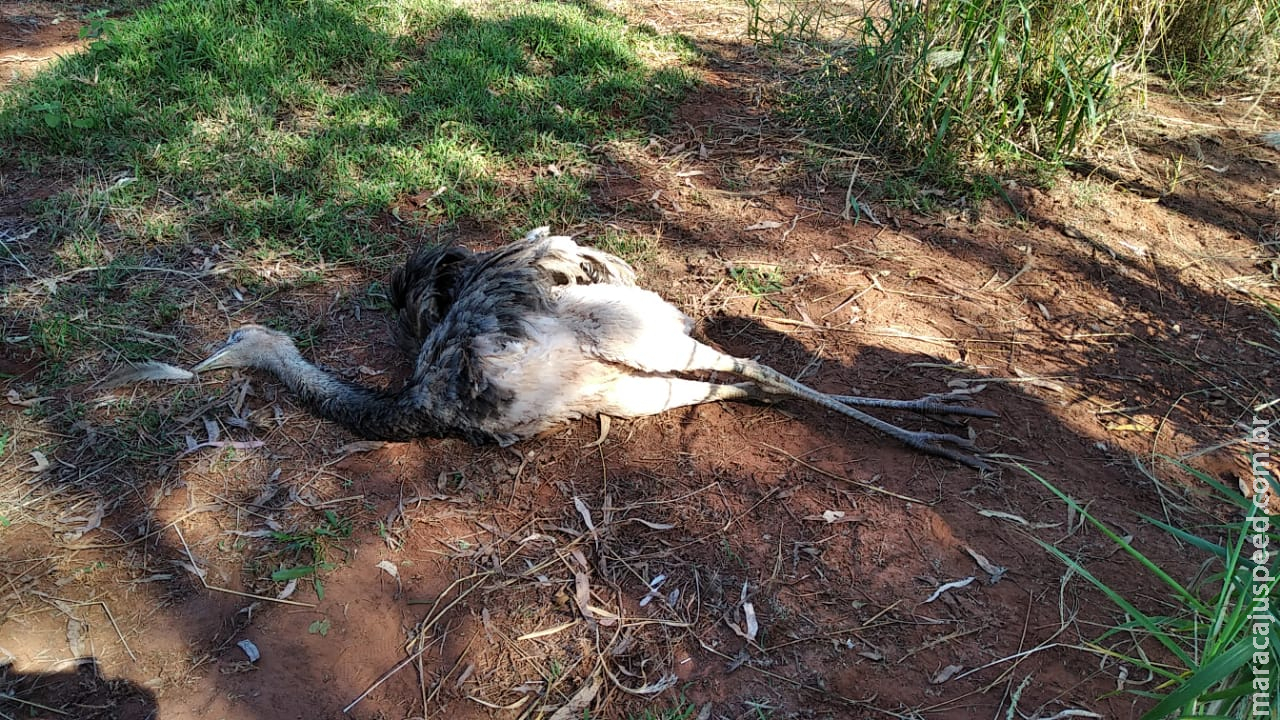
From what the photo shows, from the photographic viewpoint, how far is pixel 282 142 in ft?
15.2

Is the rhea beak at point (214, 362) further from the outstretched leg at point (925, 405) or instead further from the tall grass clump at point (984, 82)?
the tall grass clump at point (984, 82)

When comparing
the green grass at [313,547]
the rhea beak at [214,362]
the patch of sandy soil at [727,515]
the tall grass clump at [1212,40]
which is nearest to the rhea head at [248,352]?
the rhea beak at [214,362]

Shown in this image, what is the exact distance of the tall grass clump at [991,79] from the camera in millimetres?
4137

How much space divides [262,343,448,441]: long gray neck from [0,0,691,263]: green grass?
0.86 metres

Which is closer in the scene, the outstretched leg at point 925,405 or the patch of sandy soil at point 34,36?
the outstretched leg at point 925,405

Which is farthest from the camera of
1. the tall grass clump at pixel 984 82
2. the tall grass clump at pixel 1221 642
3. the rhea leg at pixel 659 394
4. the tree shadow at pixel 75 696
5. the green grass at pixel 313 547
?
the tall grass clump at pixel 984 82

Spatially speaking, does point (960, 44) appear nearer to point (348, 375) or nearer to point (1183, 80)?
point (1183, 80)

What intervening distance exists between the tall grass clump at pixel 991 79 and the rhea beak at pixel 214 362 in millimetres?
3448

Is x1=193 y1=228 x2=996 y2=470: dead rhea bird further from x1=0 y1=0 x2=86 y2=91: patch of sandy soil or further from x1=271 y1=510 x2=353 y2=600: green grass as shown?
x1=0 y1=0 x2=86 y2=91: patch of sandy soil

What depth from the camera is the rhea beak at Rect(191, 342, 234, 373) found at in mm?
3436

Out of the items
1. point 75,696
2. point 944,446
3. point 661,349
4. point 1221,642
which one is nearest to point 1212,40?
point 944,446

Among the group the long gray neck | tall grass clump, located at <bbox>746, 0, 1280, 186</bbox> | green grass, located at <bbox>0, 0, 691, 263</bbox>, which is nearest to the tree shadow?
the long gray neck

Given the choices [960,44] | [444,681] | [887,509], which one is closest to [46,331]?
[444,681]

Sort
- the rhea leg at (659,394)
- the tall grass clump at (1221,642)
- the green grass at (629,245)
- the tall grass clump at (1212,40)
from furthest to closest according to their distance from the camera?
the tall grass clump at (1212,40) < the green grass at (629,245) < the rhea leg at (659,394) < the tall grass clump at (1221,642)
